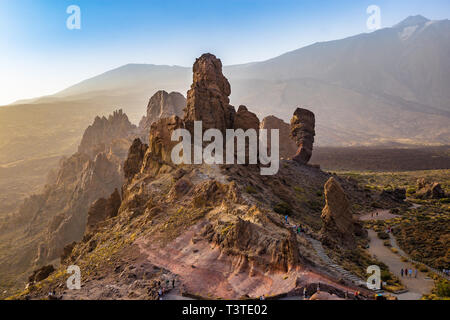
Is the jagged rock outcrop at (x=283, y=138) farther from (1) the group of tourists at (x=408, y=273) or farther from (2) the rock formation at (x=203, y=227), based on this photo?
(1) the group of tourists at (x=408, y=273)

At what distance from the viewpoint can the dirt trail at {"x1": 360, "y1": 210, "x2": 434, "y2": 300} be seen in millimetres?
22998

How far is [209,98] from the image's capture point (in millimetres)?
45906

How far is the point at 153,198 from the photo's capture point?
32.2 m

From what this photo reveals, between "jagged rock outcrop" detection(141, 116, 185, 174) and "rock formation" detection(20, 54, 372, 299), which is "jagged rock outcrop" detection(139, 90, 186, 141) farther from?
"jagged rock outcrop" detection(141, 116, 185, 174)

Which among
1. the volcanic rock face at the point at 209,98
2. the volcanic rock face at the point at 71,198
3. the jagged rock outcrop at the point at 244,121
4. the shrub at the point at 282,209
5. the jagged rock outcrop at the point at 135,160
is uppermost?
the volcanic rock face at the point at 209,98

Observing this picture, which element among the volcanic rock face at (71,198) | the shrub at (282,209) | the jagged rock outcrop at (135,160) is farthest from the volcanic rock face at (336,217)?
the volcanic rock face at (71,198)

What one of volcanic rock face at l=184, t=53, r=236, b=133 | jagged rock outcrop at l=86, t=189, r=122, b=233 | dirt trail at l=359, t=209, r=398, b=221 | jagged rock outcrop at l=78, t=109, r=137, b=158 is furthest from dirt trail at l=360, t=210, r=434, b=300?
jagged rock outcrop at l=78, t=109, r=137, b=158

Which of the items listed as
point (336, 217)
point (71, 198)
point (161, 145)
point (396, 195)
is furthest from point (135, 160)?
point (396, 195)

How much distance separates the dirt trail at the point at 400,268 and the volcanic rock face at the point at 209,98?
935 inches

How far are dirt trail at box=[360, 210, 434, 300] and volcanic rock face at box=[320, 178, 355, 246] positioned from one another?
9.11 ft

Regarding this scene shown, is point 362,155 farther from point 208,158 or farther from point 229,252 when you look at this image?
point 229,252

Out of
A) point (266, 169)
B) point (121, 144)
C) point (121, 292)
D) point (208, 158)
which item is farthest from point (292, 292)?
point (121, 144)

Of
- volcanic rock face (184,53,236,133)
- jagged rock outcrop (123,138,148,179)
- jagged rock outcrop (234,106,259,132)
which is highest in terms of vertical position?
volcanic rock face (184,53,236,133)

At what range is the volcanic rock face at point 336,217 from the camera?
33.1 meters
